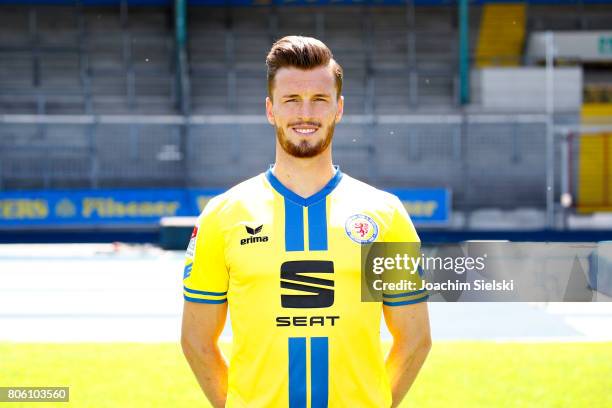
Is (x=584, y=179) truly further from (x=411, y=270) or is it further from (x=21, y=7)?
(x=411, y=270)

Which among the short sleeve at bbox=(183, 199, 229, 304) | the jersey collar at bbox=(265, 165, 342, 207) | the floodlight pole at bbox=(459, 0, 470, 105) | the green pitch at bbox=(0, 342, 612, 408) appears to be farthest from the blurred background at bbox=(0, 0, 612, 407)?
the jersey collar at bbox=(265, 165, 342, 207)

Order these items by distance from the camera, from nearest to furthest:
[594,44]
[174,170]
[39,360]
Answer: [39,360] → [174,170] → [594,44]

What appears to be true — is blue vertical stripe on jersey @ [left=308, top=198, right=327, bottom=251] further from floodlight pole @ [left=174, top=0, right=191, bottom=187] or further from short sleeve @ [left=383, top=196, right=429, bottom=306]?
floodlight pole @ [left=174, top=0, right=191, bottom=187]

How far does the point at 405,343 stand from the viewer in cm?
250

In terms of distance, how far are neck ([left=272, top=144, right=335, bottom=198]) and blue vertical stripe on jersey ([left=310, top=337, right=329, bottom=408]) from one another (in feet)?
1.48

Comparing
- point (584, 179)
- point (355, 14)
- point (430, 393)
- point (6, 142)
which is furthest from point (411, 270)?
point (355, 14)

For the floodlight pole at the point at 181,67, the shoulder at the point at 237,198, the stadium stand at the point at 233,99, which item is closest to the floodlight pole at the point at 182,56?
the floodlight pole at the point at 181,67

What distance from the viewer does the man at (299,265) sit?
7.68 feet

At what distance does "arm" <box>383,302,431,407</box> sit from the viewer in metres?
2.48

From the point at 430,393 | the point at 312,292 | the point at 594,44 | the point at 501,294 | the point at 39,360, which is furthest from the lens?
the point at 594,44

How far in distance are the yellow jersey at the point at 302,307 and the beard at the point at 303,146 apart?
13 centimetres

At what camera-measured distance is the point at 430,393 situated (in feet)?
19.8

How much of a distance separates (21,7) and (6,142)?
7605 mm

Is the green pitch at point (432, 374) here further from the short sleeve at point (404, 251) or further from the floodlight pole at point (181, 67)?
the floodlight pole at point (181, 67)
